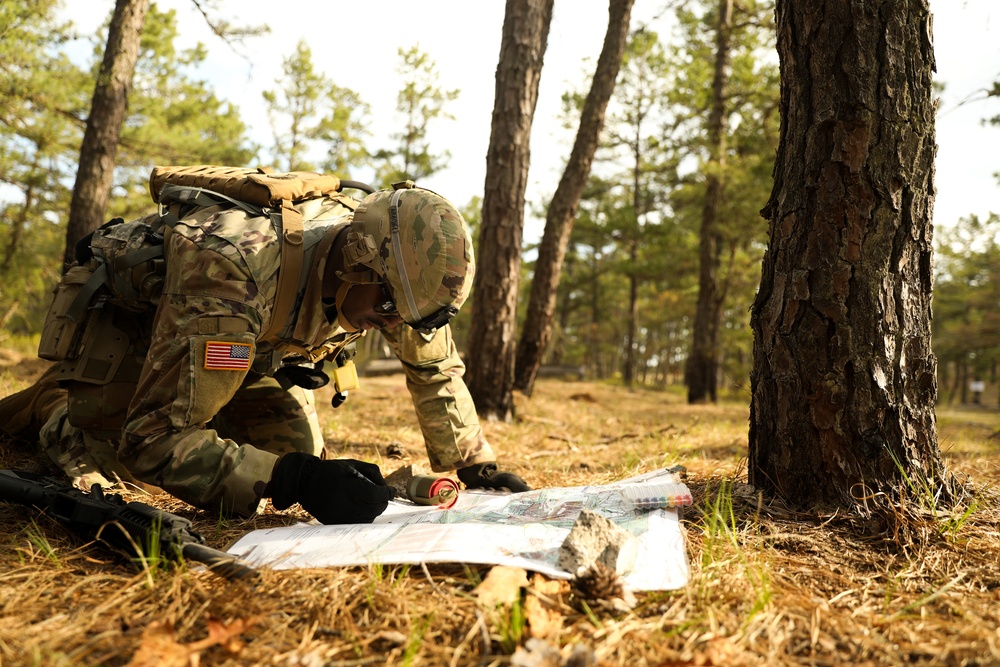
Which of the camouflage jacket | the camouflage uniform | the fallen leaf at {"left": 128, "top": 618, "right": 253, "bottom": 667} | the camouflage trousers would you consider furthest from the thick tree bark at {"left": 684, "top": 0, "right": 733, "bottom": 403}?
the fallen leaf at {"left": 128, "top": 618, "right": 253, "bottom": 667}

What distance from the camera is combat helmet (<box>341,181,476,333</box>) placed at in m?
2.35

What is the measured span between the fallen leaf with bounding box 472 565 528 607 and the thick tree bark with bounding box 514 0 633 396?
17.1 ft

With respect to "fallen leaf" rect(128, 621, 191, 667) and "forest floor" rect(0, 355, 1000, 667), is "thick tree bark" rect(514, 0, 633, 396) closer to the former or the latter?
"forest floor" rect(0, 355, 1000, 667)

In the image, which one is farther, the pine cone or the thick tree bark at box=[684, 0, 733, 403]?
the thick tree bark at box=[684, 0, 733, 403]

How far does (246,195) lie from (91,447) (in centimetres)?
118

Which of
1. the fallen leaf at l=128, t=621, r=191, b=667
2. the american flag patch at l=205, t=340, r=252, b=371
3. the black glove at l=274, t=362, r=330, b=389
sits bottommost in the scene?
the fallen leaf at l=128, t=621, r=191, b=667

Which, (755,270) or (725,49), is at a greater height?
(725,49)

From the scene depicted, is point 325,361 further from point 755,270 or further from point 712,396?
point 755,270

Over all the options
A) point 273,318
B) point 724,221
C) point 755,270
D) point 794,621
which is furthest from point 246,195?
point 755,270

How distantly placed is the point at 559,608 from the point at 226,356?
4.29 ft

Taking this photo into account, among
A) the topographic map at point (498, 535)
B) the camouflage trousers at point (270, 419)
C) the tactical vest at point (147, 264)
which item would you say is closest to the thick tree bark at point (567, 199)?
the camouflage trousers at point (270, 419)

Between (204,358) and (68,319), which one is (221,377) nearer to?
(204,358)

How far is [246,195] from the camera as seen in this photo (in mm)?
2377

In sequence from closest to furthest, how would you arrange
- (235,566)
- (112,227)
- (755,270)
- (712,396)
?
(235,566), (112,227), (712,396), (755,270)
